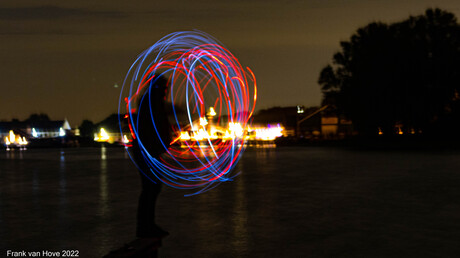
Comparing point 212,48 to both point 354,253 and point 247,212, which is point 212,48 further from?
point 354,253

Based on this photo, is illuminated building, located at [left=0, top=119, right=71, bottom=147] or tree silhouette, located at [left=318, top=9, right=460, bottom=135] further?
illuminated building, located at [left=0, top=119, right=71, bottom=147]

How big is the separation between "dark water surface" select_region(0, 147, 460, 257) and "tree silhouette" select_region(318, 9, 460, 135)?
3494 cm

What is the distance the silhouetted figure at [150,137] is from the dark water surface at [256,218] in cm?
42

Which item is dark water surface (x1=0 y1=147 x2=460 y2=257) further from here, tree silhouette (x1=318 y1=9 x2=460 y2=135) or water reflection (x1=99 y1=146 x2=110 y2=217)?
tree silhouette (x1=318 y1=9 x2=460 y2=135)

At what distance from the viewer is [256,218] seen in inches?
344

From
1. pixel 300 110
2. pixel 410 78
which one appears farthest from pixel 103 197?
pixel 300 110

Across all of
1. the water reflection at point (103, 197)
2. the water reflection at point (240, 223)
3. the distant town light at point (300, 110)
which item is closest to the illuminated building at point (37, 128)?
the distant town light at point (300, 110)

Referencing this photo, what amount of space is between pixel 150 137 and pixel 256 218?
3.07 m

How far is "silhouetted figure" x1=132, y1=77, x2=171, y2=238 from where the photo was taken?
639cm

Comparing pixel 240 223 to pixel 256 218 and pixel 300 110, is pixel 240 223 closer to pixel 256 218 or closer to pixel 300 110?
pixel 256 218

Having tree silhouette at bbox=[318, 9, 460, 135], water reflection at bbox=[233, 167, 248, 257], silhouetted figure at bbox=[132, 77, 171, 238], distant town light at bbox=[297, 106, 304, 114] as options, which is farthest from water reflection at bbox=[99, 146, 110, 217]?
distant town light at bbox=[297, 106, 304, 114]

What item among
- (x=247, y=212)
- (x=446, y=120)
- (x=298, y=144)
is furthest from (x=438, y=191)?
(x=298, y=144)

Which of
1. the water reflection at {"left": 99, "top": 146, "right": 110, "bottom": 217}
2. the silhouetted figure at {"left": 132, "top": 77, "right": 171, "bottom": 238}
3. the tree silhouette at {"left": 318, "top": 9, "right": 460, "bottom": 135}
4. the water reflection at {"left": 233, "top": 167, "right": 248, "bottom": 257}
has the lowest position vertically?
the water reflection at {"left": 233, "top": 167, "right": 248, "bottom": 257}

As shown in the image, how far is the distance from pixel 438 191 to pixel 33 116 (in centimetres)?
17619
